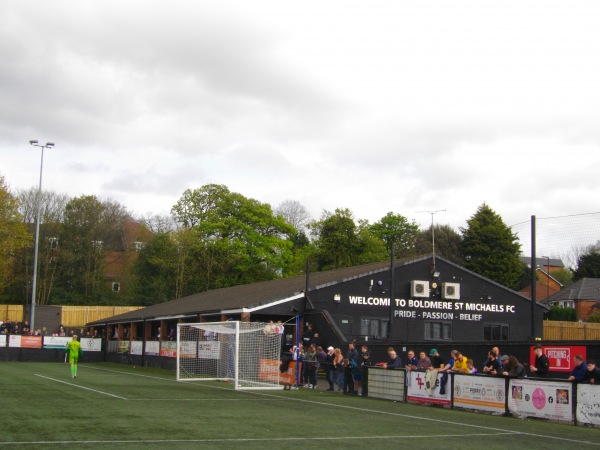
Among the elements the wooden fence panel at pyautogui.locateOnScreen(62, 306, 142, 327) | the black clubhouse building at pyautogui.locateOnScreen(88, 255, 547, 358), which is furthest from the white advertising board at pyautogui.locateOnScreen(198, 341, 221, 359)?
the wooden fence panel at pyautogui.locateOnScreen(62, 306, 142, 327)

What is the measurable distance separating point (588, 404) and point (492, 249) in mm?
52375

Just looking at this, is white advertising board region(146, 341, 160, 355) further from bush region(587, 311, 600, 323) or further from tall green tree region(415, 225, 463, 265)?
tall green tree region(415, 225, 463, 265)

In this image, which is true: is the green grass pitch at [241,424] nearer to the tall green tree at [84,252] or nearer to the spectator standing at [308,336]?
the spectator standing at [308,336]

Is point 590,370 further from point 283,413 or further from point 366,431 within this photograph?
point 283,413

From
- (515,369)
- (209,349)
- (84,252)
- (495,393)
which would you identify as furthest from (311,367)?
(84,252)

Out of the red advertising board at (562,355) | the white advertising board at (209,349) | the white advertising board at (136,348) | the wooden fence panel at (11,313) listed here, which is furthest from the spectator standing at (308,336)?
the wooden fence panel at (11,313)

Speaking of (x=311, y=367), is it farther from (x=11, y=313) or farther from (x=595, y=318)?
(x=11, y=313)

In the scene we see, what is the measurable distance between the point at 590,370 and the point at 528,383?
1804 mm

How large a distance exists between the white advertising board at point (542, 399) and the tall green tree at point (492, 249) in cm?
4931

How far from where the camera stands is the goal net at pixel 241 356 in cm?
2570

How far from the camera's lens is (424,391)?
20375 millimetres

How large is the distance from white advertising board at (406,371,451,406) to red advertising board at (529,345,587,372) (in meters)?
3.48

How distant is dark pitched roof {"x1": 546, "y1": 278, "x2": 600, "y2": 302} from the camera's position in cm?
6444

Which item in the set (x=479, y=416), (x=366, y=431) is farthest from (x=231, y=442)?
(x=479, y=416)
